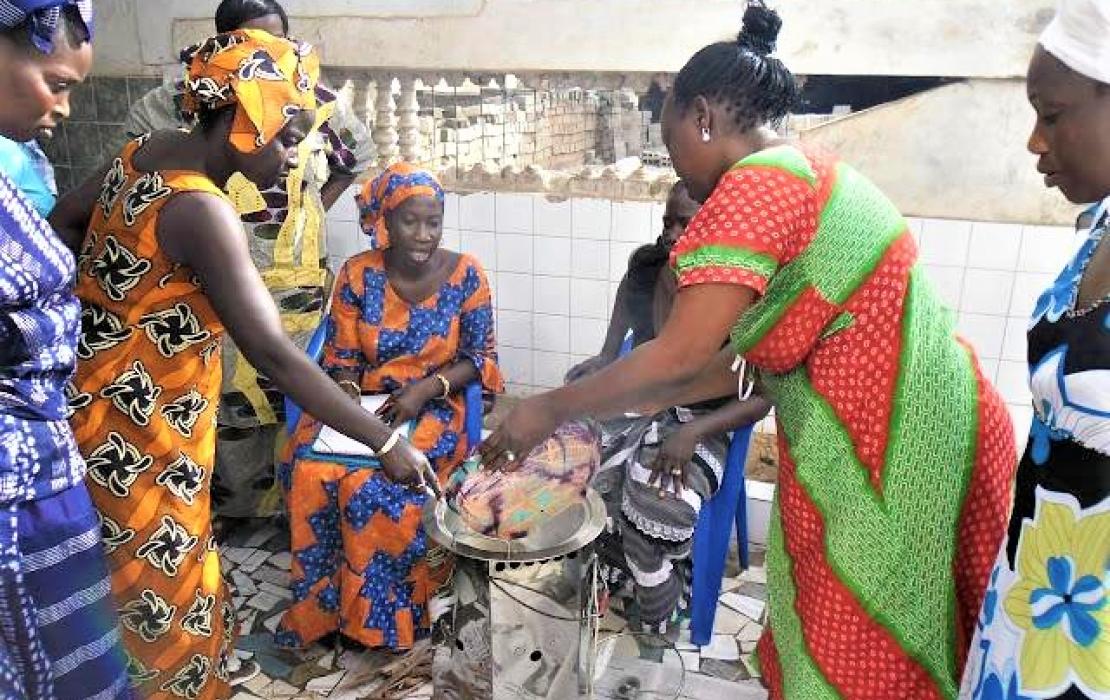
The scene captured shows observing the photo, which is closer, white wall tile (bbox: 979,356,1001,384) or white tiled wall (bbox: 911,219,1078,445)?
white tiled wall (bbox: 911,219,1078,445)

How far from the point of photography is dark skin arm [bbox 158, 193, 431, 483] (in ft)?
5.65

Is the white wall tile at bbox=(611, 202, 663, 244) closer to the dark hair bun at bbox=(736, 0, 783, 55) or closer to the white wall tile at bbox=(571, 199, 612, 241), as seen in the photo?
the white wall tile at bbox=(571, 199, 612, 241)

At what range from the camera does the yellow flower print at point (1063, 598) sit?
4.04 ft

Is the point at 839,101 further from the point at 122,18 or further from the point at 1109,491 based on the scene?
the point at 122,18

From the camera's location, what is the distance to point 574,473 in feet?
7.78

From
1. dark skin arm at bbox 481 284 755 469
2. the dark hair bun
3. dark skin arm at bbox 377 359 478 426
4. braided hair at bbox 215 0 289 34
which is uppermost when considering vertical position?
braided hair at bbox 215 0 289 34

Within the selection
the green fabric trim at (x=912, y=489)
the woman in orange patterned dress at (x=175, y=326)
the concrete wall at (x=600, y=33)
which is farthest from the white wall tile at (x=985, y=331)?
the woman in orange patterned dress at (x=175, y=326)

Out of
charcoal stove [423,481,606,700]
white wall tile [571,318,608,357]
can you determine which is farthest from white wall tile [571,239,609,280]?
charcoal stove [423,481,606,700]

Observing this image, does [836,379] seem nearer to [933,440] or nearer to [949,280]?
[933,440]

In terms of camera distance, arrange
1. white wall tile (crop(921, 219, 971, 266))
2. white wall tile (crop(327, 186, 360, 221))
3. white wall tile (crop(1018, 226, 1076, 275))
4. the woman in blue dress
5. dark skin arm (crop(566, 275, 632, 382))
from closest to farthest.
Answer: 1. the woman in blue dress
2. dark skin arm (crop(566, 275, 632, 382))
3. white wall tile (crop(1018, 226, 1076, 275))
4. white wall tile (crop(921, 219, 971, 266))
5. white wall tile (crop(327, 186, 360, 221))

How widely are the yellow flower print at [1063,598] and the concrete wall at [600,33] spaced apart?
259 centimetres

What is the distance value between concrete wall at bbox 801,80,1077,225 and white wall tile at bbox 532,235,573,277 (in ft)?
4.11

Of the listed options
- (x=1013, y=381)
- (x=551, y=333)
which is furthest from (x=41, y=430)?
(x=1013, y=381)

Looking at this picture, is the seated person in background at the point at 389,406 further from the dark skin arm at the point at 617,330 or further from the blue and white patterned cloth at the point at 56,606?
the blue and white patterned cloth at the point at 56,606
